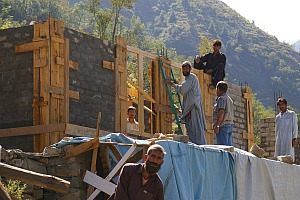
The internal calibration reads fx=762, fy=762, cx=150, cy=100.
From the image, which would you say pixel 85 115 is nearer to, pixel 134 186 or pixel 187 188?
pixel 187 188

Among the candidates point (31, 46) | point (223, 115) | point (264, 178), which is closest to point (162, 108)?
point (223, 115)

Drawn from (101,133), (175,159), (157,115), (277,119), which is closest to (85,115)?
(101,133)

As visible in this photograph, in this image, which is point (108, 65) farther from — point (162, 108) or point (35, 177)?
point (35, 177)

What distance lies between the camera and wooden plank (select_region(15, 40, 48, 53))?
43.5 feet

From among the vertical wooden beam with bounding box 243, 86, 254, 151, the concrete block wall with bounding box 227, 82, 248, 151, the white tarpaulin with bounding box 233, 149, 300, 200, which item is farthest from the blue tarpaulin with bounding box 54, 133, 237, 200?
the vertical wooden beam with bounding box 243, 86, 254, 151

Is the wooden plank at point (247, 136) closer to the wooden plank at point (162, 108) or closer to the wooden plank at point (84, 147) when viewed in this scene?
the wooden plank at point (162, 108)

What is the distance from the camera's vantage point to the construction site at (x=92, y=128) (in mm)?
9656

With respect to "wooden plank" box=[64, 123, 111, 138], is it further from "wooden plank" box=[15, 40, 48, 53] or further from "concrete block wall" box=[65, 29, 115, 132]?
"wooden plank" box=[15, 40, 48, 53]

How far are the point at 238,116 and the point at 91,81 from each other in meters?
5.95

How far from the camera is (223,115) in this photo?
1279 centimetres

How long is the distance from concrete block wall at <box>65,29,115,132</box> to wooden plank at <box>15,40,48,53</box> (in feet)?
1.76

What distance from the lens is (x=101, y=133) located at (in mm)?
13719

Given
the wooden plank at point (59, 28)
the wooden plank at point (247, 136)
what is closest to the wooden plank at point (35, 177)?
the wooden plank at point (59, 28)

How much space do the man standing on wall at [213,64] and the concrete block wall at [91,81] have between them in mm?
2740
